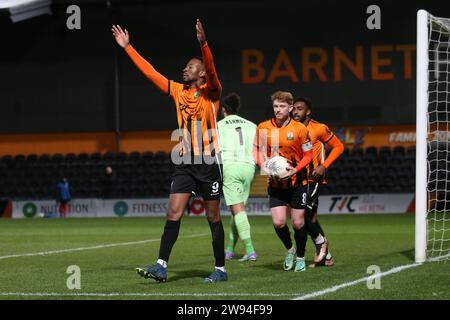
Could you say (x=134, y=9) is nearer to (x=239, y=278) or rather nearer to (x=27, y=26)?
(x=27, y=26)

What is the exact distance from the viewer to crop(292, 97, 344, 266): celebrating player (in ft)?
36.6

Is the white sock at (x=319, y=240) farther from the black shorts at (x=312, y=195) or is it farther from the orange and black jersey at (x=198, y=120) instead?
the orange and black jersey at (x=198, y=120)

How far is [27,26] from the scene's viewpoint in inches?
1335

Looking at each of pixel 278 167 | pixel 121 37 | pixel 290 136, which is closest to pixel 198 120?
pixel 121 37

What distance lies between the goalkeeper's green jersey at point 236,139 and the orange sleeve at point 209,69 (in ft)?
12.1

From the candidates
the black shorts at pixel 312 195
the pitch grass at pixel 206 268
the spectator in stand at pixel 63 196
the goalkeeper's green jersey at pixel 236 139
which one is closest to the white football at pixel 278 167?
the black shorts at pixel 312 195

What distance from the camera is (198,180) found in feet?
30.3

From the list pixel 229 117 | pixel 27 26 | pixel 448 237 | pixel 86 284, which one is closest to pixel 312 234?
pixel 229 117

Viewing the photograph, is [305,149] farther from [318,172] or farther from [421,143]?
[421,143]

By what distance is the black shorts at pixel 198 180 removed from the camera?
9211mm

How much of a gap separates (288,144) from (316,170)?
0.72 m

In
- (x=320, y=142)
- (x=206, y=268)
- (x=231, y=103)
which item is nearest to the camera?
(x=206, y=268)

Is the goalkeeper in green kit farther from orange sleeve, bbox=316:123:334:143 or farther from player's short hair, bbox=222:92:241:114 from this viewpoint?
orange sleeve, bbox=316:123:334:143

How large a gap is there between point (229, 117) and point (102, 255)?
286 cm
